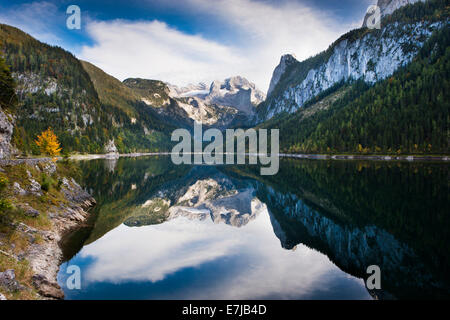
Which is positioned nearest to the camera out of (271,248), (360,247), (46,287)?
(46,287)

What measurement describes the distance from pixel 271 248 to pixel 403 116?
138m

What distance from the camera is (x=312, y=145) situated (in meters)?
163

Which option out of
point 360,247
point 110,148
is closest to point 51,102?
point 110,148

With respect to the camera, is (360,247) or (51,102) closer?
(360,247)

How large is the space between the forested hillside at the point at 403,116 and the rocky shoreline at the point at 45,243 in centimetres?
12750

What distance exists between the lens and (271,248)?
2053 centimetres

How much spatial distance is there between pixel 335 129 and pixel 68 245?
531 feet

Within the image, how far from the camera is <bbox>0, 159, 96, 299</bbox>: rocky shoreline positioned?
1222 centimetres

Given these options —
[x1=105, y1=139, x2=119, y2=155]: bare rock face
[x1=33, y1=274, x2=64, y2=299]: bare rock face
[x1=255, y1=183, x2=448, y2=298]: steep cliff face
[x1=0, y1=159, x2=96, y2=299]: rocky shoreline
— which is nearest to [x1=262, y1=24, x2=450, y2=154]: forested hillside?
[x1=255, y1=183, x2=448, y2=298]: steep cliff face

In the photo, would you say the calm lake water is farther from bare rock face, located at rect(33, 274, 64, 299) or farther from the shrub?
the shrub

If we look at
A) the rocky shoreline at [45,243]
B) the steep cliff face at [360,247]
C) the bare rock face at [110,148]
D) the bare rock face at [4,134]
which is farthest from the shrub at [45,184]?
the bare rock face at [110,148]

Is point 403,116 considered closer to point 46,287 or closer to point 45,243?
point 45,243

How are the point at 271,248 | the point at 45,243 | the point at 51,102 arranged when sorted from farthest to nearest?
1. the point at 51,102
2. the point at 271,248
3. the point at 45,243
